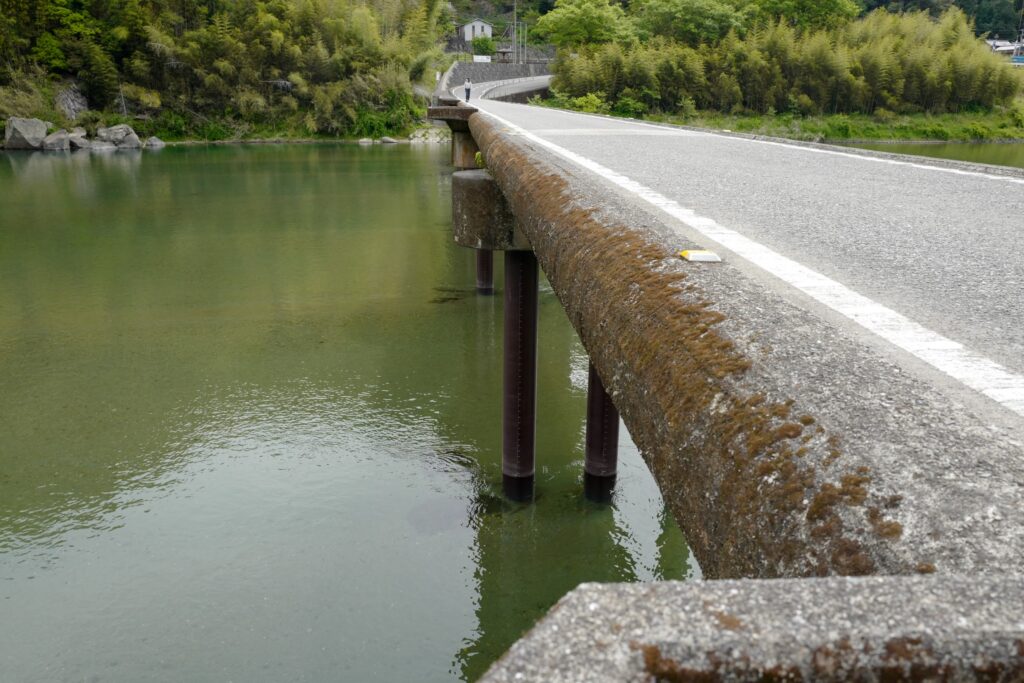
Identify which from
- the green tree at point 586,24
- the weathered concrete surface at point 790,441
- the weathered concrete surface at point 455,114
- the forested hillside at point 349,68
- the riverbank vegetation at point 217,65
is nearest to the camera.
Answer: the weathered concrete surface at point 790,441

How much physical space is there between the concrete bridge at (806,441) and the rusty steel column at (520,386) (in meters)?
2.71

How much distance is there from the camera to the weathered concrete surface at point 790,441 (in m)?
0.85

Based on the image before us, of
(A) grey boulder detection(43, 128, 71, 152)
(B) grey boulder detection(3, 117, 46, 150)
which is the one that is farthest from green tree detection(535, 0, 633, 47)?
(B) grey boulder detection(3, 117, 46, 150)

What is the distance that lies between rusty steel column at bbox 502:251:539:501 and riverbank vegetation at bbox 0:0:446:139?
1381 inches

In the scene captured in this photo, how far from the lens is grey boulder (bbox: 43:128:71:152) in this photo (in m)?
33.8

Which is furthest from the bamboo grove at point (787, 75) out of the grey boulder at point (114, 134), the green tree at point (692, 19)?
the grey boulder at point (114, 134)

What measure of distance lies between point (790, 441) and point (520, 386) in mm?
4953

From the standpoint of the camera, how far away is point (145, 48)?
39.6 m

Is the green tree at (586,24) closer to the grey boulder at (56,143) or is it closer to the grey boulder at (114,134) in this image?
the grey boulder at (114,134)

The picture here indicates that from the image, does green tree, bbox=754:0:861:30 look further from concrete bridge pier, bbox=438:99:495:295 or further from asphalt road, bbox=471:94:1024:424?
asphalt road, bbox=471:94:1024:424

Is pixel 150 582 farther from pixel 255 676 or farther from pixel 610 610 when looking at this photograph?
pixel 610 610

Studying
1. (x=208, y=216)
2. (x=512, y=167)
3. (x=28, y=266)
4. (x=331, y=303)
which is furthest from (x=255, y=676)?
(x=208, y=216)

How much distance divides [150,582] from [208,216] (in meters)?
13.8

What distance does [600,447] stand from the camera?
19.6ft
